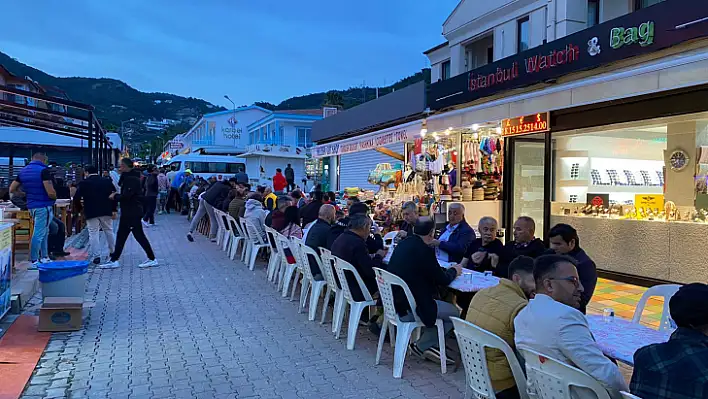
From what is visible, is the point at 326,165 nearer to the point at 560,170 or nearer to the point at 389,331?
the point at 560,170

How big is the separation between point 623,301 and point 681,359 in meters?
5.37

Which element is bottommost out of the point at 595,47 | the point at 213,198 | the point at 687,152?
the point at 213,198

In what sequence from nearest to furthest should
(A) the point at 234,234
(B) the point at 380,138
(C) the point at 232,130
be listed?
(A) the point at 234,234 < (B) the point at 380,138 < (C) the point at 232,130

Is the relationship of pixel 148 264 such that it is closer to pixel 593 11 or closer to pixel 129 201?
pixel 129 201

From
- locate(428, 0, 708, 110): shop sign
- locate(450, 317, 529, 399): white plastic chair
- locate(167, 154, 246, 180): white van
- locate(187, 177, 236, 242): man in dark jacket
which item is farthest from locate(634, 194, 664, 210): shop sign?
locate(167, 154, 246, 180): white van

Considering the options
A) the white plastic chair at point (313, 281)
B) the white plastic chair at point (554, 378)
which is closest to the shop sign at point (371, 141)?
the white plastic chair at point (313, 281)

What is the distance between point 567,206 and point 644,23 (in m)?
4.06

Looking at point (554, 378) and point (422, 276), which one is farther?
point (422, 276)

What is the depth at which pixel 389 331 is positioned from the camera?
5.14m

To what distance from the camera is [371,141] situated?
1075 cm

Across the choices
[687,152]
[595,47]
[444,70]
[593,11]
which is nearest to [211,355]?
[595,47]

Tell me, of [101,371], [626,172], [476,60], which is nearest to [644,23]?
[626,172]

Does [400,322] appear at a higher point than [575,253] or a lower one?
lower

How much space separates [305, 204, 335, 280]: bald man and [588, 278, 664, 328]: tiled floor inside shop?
3342 millimetres
